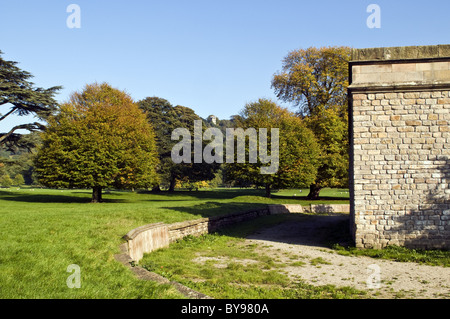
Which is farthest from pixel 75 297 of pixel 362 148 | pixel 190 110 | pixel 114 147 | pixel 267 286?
pixel 190 110

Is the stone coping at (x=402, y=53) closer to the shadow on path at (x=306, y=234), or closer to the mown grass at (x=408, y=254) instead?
the mown grass at (x=408, y=254)

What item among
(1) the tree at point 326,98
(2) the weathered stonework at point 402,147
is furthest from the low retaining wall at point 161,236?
(1) the tree at point 326,98

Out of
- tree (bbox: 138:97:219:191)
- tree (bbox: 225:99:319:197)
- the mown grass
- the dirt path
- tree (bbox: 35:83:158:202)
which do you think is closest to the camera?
the dirt path

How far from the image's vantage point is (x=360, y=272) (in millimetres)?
10094

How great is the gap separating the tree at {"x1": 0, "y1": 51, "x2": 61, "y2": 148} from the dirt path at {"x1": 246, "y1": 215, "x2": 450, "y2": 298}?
87.4 feet

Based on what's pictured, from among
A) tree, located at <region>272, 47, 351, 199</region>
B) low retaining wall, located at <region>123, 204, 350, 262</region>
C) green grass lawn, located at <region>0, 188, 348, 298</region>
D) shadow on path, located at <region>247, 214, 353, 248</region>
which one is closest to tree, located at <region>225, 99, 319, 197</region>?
tree, located at <region>272, 47, 351, 199</region>

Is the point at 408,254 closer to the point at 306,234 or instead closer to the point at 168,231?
the point at 306,234

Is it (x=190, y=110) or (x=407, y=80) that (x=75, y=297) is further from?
(x=190, y=110)

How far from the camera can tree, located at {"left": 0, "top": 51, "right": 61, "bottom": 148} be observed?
105 ft

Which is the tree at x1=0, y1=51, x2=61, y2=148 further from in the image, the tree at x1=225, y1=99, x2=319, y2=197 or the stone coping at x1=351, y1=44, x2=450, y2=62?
the stone coping at x1=351, y1=44, x2=450, y2=62

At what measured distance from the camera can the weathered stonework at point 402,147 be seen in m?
12.4

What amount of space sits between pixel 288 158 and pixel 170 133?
22824mm

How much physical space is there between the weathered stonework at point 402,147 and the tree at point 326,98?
2409 cm
